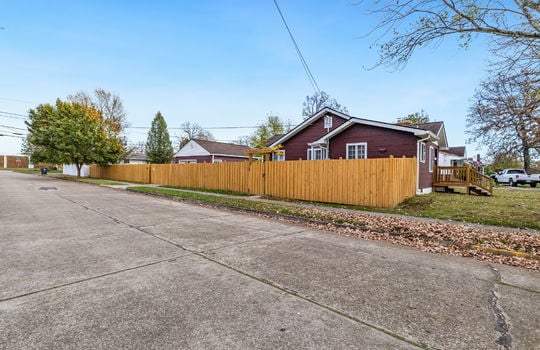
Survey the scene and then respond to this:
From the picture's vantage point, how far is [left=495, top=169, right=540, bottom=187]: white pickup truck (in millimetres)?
25266

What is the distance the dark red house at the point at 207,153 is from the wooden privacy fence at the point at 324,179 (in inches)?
462

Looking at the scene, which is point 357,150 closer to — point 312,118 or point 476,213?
point 312,118


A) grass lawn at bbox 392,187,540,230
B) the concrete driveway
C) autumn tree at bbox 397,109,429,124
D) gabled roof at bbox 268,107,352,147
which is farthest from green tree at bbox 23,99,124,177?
autumn tree at bbox 397,109,429,124

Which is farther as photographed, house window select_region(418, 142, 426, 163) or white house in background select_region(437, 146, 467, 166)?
white house in background select_region(437, 146, 467, 166)

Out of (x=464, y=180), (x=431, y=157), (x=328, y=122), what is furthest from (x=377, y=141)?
(x=464, y=180)

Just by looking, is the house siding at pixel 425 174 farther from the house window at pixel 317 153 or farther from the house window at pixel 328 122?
the house window at pixel 328 122

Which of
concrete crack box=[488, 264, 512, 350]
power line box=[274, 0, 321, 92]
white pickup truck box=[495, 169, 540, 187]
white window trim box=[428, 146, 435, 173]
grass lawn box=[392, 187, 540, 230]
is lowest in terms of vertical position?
concrete crack box=[488, 264, 512, 350]

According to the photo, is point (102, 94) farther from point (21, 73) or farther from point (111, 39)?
point (111, 39)

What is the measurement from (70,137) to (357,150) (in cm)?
2692

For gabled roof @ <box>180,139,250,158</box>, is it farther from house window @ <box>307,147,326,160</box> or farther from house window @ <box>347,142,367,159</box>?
house window @ <box>347,142,367,159</box>

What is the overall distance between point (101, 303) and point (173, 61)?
18.4m

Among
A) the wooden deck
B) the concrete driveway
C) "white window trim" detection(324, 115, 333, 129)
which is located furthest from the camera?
"white window trim" detection(324, 115, 333, 129)

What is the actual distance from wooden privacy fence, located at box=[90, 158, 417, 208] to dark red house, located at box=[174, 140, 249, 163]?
1172 cm

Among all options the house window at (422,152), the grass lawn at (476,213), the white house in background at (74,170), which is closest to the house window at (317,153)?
the house window at (422,152)
